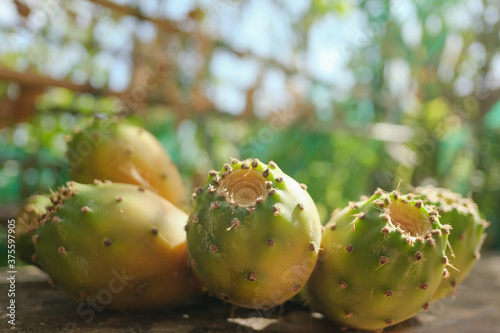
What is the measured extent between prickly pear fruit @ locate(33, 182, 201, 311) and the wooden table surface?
0.04 metres

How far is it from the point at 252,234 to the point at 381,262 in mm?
211

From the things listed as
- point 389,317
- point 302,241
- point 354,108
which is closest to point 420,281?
point 389,317

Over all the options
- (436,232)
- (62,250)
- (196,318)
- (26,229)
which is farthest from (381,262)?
(26,229)

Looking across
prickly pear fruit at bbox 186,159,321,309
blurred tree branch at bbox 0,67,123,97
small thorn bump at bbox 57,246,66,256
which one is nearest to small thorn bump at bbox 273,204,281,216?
prickly pear fruit at bbox 186,159,321,309

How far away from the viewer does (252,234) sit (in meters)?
0.68

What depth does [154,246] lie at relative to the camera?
31.5 inches

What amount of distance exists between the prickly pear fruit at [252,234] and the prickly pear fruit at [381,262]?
59 millimetres

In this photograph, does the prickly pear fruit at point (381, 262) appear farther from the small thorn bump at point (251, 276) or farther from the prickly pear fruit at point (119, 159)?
the prickly pear fruit at point (119, 159)

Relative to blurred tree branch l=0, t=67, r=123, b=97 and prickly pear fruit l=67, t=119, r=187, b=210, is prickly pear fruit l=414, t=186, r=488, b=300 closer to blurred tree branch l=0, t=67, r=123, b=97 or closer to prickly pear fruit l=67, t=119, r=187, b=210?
prickly pear fruit l=67, t=119, r=187, b=210

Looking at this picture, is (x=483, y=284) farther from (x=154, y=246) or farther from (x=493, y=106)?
(x=493, y=106)

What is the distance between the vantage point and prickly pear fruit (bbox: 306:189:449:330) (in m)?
0.72

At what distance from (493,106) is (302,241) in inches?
146

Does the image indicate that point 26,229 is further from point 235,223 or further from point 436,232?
point 436,232

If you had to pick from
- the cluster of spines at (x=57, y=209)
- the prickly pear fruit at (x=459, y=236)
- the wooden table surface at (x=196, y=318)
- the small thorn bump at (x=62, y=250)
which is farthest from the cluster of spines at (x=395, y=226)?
the small thorn bump at (x=62, y=250)
